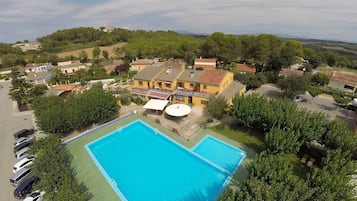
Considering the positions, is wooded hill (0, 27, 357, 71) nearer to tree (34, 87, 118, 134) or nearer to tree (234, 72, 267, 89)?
tree (234, 72, 267, 89)

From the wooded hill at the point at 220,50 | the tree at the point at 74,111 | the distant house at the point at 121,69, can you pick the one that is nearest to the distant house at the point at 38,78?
the distant house at the point at 121,69

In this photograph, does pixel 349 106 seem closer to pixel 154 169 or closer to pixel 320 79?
pixel 320 79

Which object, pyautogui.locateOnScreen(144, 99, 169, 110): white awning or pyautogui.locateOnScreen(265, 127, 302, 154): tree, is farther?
pyautogui.locateOnScreen(144, 99, 169, 110): white awning

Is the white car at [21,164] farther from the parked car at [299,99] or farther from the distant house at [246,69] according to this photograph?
the distant house at [246,69]

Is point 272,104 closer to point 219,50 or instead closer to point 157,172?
point 157,172

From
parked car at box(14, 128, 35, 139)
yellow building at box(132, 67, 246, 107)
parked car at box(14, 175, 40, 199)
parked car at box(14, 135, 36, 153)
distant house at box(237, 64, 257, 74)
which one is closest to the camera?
parked car at box(14, 175, 40, 199)

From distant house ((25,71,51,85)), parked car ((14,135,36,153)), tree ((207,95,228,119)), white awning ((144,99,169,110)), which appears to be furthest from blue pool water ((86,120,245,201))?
distant house ((25,71,51,85))

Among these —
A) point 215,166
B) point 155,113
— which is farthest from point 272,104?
point 155,113
